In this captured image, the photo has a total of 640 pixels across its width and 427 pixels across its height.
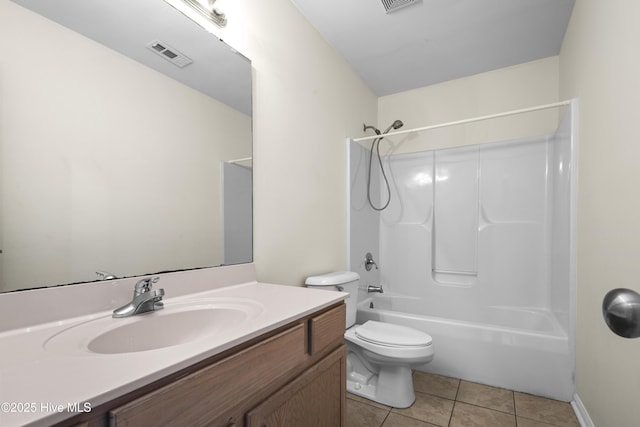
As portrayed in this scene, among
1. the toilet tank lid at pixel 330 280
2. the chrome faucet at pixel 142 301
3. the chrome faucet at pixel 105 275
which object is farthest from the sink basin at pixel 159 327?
the toilet tank lid at pixel 330 280

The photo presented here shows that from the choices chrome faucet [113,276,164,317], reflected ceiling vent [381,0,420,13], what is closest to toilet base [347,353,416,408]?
chrome faucet [113,276,164,317]

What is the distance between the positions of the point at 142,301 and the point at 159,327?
95 millimetres

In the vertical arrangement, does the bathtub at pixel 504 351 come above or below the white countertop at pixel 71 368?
below

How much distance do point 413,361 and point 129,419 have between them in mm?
1502

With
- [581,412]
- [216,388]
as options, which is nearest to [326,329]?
[216,388]

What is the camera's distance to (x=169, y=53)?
47.3 inches

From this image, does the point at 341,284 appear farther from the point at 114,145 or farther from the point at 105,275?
the point at 114,145

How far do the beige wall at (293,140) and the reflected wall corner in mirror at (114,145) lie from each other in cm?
17

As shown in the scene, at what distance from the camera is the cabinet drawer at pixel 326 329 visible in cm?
99

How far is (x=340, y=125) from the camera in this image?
7.75ft

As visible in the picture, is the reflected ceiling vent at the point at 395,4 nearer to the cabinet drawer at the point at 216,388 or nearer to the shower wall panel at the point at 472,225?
the shower wall panel at the point at 472,225

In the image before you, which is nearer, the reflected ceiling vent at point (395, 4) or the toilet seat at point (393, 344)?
the toilet seat at point (393, 344)

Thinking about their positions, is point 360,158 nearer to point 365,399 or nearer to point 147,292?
point 365,399

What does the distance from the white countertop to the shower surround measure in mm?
1711
